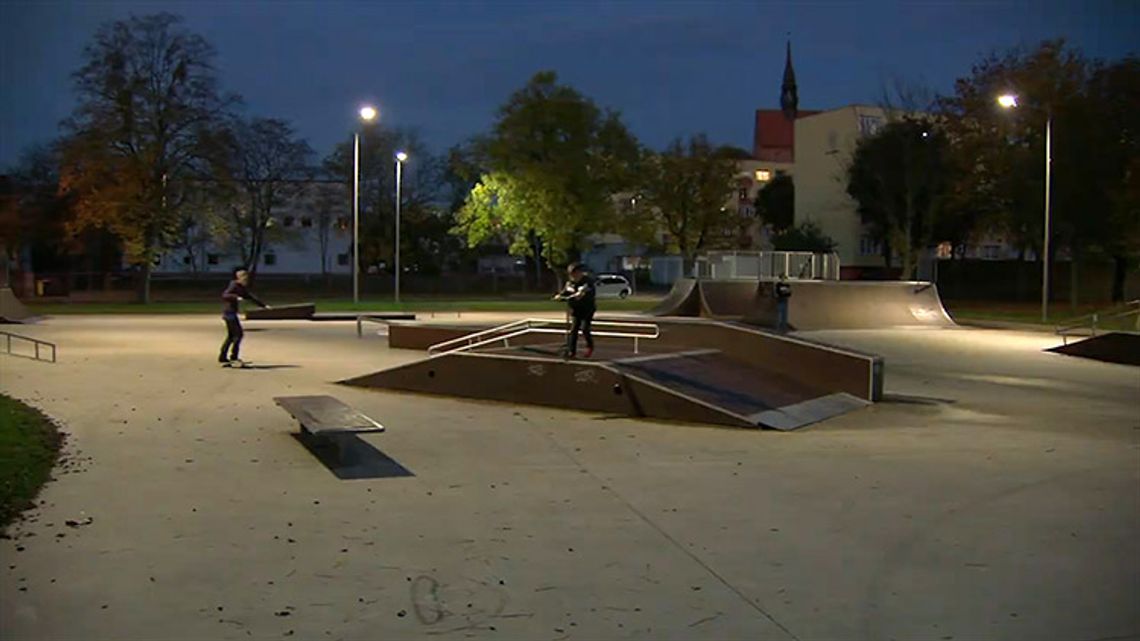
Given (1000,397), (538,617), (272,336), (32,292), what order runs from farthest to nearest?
(32,292)
(272,336)
(1000,397)
(538,617)

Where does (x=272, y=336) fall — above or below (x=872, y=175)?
below

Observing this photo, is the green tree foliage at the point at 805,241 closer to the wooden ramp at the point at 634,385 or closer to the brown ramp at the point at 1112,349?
the brown ramp at the point at 1112,349

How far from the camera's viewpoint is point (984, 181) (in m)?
54.1

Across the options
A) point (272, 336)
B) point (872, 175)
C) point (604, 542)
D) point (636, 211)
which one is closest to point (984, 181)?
point (872, 175)

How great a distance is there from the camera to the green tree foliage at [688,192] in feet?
233

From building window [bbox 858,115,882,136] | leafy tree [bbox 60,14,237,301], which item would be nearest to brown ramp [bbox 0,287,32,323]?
leafy tree [bbox 60,14,237,301]

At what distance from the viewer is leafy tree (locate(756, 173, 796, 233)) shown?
86812 millimetres

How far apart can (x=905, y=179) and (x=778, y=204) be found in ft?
77.7

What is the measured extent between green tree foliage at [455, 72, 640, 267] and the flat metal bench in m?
48.5

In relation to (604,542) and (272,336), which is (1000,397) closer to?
(604,542)

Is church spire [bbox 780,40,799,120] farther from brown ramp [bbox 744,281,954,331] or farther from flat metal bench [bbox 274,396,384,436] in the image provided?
flat metal bench [bbox 274,396,384,436]

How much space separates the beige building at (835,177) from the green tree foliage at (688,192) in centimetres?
917

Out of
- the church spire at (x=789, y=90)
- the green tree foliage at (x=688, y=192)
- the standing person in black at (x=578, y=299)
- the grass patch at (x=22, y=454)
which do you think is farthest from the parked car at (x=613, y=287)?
the church spire at (x=789, y=90)

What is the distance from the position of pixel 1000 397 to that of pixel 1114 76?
4082 centimetres
